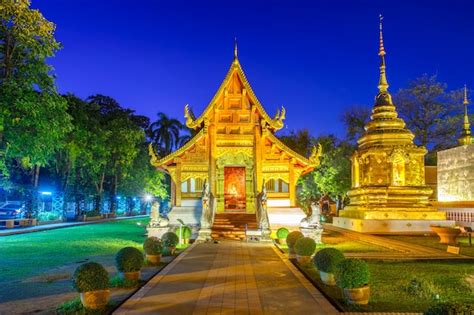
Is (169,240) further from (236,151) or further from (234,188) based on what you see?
(234,188)

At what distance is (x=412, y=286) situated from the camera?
9.01 metres

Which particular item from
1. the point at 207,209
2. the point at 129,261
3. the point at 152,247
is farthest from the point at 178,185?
the point at 129,261

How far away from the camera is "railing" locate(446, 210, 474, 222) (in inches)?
959

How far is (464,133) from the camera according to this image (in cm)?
3416

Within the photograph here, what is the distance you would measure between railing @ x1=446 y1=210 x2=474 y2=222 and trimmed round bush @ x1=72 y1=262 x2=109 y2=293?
22.3 metres

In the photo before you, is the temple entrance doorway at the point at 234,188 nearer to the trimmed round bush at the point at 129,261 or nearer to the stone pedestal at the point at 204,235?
the stone pedestal at the point at 204,235

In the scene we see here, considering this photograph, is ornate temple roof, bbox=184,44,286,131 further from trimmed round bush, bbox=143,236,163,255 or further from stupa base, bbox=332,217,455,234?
trimmed round bush, bbox=143,236,163,255

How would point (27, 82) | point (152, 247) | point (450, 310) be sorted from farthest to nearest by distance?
1. point (27, 82)
2. point (152, 247)
3. point (450, 310)

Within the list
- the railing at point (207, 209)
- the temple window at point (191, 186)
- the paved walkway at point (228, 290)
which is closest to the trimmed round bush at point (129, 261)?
the paved walkway at point (228, 290)

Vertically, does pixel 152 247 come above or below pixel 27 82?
below

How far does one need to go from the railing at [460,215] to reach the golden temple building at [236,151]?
864cm

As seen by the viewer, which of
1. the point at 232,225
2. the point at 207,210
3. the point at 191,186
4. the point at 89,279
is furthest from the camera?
the point at 191,186

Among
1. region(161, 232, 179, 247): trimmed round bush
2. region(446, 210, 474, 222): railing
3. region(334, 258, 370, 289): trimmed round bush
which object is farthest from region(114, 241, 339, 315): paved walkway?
region(446, 210, 474, 222): railing

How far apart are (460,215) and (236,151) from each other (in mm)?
12697
